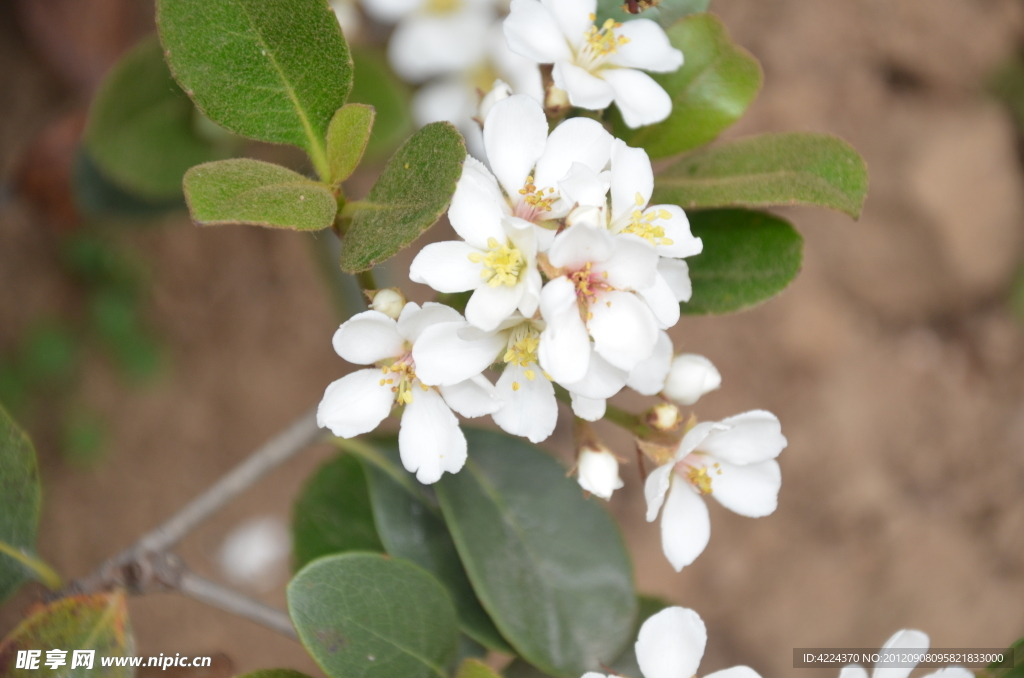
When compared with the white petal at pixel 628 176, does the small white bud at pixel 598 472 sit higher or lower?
lower

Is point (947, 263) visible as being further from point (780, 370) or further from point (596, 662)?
point (596, 662)

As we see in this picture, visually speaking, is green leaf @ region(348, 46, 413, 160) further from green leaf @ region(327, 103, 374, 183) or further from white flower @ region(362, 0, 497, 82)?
green leaf @ region(327, 103, 374, 183)

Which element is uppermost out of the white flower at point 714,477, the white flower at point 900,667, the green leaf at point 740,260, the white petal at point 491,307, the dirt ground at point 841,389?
the white petal at point 491,307

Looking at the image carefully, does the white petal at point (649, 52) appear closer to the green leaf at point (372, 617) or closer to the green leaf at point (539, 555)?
the green leaf at point (539, 555)

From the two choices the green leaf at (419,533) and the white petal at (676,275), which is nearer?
the white petal at (676,275)

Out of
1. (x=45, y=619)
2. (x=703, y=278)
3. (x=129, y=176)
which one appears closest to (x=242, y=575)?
(x=129, y=176)

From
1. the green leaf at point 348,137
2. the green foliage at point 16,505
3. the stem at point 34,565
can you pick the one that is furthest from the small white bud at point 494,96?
the stem at point 34,565

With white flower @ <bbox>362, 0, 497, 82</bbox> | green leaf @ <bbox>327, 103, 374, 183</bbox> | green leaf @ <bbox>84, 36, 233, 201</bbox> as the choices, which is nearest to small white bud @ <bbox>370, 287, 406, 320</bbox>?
green leaf @ <bbox>327, 103, 374, 183</bbox>
